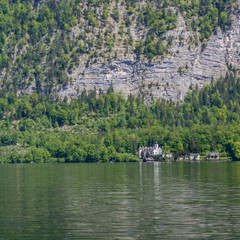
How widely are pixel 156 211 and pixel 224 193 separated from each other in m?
18.1

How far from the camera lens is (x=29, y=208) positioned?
63469mm

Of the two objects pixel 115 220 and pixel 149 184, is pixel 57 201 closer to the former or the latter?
pixel 115 220

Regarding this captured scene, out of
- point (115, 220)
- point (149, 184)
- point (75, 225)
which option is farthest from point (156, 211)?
point (149, 184)

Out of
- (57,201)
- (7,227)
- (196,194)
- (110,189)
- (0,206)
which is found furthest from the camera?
(110,189)

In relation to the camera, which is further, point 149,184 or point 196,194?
point 149,184

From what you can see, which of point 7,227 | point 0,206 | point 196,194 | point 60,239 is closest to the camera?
point 60,239

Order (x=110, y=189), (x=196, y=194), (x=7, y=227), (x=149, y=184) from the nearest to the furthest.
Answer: (x=7, y=227), (x=196, y=194), (x=110, y=189), (x=149, y=184)

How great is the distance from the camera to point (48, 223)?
176 feet

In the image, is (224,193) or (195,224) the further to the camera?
(224,193)

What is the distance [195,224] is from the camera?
52094 millimetres

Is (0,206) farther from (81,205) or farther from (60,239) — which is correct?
(60,239)

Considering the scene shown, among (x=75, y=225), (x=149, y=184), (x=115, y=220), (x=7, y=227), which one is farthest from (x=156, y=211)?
(x=149, y=184)

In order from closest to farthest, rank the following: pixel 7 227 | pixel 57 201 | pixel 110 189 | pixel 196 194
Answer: pixel 7 227
pixel 57 201
pixel 196 194
pixel 110 189

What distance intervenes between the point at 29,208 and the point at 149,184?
3310 centimetres
